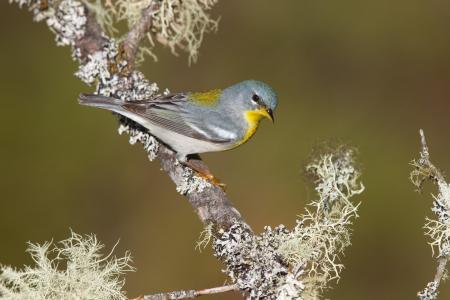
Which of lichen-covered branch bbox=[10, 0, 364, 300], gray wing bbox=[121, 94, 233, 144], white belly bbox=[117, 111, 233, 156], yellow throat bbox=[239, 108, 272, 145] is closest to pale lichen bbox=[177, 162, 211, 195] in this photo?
lichen-covered branch bbox=[10, 0, 364, 300]

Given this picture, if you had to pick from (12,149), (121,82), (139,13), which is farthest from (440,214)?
(12,149)

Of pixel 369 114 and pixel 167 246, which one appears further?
pixel 369 114

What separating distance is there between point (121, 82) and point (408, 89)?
1656 mm

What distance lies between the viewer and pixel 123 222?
11.1 ft

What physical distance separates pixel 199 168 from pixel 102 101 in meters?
0.54

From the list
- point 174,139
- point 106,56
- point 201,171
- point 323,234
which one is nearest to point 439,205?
point 323,234

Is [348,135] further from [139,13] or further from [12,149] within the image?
[12,149]

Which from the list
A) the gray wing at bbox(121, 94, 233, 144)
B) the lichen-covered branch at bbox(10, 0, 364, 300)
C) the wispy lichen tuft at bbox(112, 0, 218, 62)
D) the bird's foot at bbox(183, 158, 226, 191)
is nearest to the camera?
the lichen-covered branch at bbox(10, 0, 364, 300)

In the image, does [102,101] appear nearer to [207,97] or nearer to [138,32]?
[138,32]

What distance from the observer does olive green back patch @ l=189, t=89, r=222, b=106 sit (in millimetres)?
3248

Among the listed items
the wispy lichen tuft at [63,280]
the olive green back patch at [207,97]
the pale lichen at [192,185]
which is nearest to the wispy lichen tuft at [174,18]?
the olive green back patch at [207,97]

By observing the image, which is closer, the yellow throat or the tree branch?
the tree branch

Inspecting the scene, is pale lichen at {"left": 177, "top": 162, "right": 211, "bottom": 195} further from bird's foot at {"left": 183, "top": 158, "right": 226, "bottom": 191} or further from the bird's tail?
the bird's tail

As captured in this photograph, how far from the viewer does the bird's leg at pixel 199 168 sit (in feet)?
9.24
